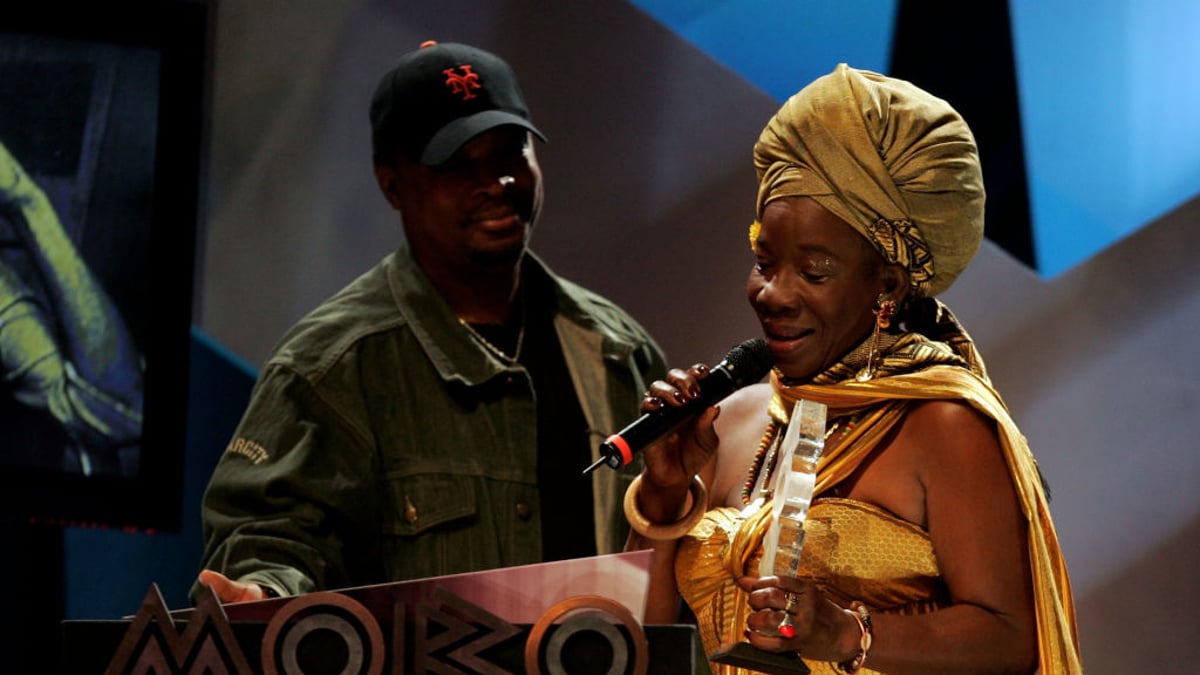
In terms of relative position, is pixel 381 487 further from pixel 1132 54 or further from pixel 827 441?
pixel 1132 54

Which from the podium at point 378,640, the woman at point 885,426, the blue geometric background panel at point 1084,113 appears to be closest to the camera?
the podium at point 378,640

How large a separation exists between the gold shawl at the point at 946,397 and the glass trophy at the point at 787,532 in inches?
10.5

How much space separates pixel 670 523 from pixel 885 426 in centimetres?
30

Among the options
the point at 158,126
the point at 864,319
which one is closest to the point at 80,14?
the point at 158,126

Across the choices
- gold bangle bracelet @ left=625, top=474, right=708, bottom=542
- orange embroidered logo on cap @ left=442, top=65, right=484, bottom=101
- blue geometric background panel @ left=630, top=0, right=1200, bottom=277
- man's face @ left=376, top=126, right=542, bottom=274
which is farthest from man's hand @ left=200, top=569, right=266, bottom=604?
blue geometric background panel @ left=630, top=0, right=1200, bottom=277

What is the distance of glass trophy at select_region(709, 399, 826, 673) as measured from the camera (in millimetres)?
1720

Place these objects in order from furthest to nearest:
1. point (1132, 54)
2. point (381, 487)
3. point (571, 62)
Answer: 1. point (571, 62)
2. point (1132, 54)
3. point (381, 487)

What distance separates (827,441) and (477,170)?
114 centimetres

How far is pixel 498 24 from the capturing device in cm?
A: 385

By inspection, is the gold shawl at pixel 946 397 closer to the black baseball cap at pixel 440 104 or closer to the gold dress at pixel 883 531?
the gold dress at pixel 883 531

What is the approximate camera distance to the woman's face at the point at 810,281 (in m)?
1.98

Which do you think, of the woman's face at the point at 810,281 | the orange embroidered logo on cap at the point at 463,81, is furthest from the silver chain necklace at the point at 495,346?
the woman's face at the point at 810,281

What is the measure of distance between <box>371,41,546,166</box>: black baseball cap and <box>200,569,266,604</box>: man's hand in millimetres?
964

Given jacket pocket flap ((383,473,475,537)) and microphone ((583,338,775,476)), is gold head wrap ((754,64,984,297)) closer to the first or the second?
microphone ((583,338,775,476))
